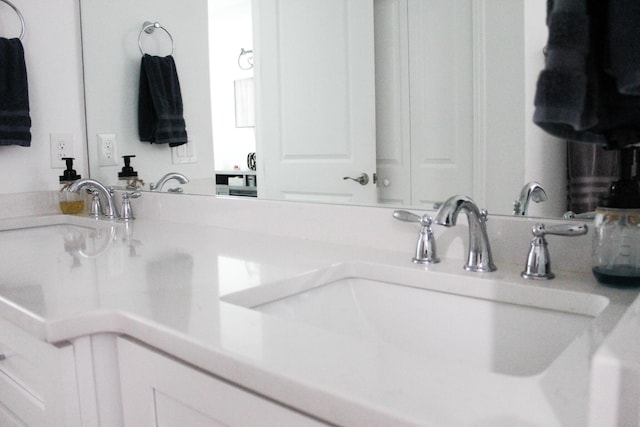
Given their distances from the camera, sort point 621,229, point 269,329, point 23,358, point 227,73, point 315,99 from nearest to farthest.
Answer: point 269,329
point 621,229
point 23,358
point 315,99
point 227,73

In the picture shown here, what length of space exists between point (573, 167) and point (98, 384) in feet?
2.68

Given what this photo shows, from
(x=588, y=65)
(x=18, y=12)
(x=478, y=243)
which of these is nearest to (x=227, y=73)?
(x=18, y=12)

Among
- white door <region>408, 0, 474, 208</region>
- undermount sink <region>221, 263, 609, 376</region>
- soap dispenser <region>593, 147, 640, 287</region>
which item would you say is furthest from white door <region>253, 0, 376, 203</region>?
soap dispenser <region>593, 147, 640, 287</region>

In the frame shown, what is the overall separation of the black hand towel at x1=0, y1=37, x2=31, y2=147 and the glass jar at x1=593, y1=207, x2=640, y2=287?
1680mm

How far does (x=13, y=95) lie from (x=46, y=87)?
5.8 inches

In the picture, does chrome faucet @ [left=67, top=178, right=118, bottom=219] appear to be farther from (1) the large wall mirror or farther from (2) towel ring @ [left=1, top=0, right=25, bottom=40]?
(2) towel ring @ [left=1, top=0, right=25, bottom=40]

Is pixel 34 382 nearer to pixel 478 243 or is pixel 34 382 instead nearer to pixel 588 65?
pixel 478 243

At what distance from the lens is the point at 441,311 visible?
895 millimetres

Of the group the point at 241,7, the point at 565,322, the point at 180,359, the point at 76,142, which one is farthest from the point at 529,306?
the point at 76,142

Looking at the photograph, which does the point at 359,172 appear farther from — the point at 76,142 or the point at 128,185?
the point at 76,142

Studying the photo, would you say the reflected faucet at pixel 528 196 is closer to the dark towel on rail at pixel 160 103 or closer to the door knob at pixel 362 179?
the door knob at pixel 362 179

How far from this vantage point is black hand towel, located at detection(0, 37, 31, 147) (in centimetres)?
169

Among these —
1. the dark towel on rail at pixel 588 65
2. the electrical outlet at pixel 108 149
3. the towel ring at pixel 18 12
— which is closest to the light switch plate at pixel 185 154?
the electrical outlet at pixel 108 149

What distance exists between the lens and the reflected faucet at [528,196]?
94 cm
